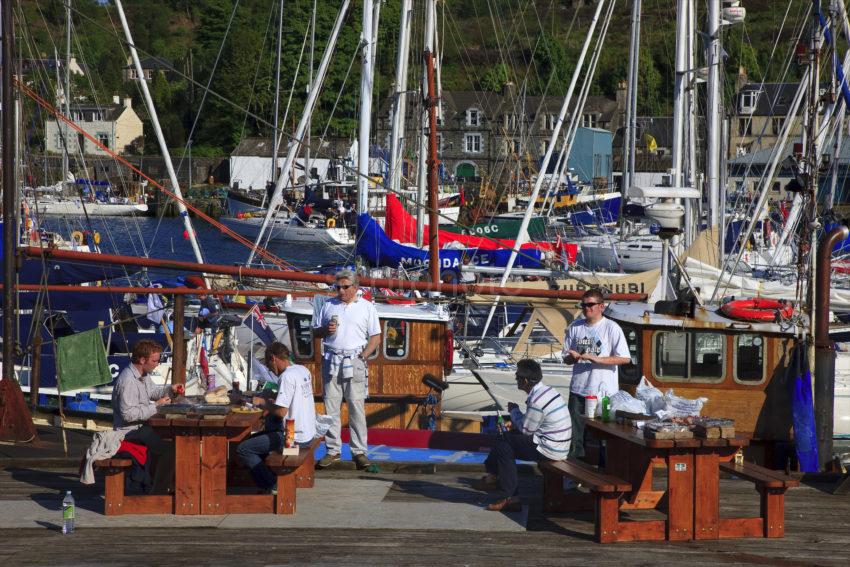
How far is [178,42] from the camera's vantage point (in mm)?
139375

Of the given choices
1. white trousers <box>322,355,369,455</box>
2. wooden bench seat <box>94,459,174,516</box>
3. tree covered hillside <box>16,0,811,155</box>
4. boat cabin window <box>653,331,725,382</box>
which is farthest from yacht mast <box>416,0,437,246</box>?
tree covered hillside <box>16,0,811,155</box>

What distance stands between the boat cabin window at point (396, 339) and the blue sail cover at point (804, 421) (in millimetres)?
5060

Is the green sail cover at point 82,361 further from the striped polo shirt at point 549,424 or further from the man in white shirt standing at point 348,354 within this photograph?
the striped polo shirt at point 549,424

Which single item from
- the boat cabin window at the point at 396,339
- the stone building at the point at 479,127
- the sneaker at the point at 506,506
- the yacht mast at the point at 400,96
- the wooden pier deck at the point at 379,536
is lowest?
the wooden pier deck at the point at 379,536

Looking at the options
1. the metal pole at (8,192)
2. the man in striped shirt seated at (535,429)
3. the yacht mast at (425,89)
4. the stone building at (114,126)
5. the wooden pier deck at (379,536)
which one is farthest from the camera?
the stone building at (114,126)

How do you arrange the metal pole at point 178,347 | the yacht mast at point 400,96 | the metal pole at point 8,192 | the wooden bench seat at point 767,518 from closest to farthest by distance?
the wooden bench seat at point 767,518, the metal pole at point 8,192, the metal pole at point 178,347, the yacht mast at point 400,96

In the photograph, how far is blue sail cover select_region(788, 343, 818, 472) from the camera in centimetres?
1225

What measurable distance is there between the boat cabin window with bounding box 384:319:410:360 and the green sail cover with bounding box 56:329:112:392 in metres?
4.01

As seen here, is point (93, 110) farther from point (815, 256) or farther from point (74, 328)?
point (815, 256)

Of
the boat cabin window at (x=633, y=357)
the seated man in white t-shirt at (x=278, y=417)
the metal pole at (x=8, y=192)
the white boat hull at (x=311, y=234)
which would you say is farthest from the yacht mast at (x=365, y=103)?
the white boat hull at (x=311, y=234)

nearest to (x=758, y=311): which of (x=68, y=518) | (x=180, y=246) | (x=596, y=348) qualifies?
(x=596, y=348)

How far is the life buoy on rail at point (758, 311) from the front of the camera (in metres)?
13.2

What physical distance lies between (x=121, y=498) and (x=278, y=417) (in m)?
1.34

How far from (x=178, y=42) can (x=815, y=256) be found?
133 meters
